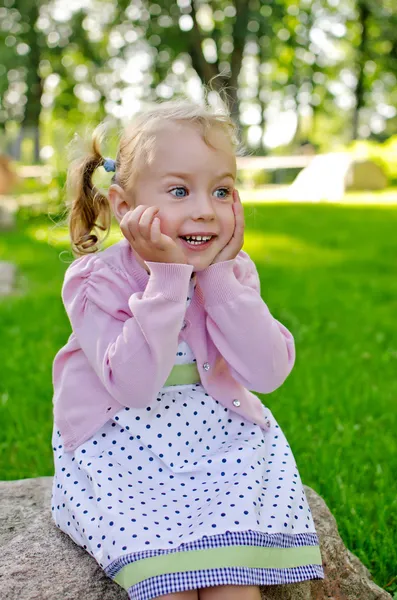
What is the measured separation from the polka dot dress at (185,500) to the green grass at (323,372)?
2.25 feet

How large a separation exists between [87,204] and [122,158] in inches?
10.9

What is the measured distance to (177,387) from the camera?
81.9 inches

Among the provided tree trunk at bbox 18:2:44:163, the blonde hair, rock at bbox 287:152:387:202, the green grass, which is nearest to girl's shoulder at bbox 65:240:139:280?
the blonde hair

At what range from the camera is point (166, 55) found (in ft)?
73.8

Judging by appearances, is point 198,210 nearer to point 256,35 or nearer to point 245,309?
point 245,309

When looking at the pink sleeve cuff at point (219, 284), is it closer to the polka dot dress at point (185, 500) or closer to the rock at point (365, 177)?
the polka dot dress at point (185, 500)

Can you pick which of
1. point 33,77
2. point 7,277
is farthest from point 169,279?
point 33,77

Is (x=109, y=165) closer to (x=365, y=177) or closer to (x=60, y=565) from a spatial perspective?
(x=60, y=565)

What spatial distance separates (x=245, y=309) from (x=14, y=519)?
35.3 inches

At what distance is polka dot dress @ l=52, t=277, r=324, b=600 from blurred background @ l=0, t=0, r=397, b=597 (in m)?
0.65

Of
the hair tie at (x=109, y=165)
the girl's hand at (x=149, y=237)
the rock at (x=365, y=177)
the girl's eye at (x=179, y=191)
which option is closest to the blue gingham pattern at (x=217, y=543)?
the girl's hand at (x=149, y=237)

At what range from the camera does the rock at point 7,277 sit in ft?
21.2

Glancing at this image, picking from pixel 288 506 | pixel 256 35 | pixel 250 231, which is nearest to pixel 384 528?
pixel 288 506

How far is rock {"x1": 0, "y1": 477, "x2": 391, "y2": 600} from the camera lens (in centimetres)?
178
